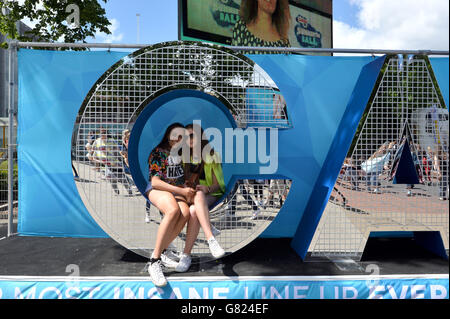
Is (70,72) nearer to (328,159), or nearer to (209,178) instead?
(209,178)

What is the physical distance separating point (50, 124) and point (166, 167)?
192 cm

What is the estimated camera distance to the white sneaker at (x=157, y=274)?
2547 millimetres

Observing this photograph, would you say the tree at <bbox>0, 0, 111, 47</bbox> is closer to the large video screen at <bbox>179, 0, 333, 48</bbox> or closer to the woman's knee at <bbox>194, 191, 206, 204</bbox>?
the large video screen at <bbox>179, 0, 333, 48</bbox>

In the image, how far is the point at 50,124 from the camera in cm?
400

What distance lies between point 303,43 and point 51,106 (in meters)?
7.39

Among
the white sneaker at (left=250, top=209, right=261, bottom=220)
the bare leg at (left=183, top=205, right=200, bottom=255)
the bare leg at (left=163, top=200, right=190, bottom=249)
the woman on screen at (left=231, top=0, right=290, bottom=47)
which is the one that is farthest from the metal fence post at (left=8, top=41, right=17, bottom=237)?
the woman on screen at (left=231, top=0, right=290, bottom=47)

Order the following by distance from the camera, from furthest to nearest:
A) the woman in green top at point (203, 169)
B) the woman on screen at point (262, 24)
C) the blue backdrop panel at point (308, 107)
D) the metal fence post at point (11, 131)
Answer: the woman on screen at point (262, 24)
the blue backdrop panel at point (308, 107)
the metal fence post at point (11, 131)
the woman in green top at point (203, 169)

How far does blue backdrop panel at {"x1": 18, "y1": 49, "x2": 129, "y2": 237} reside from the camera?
3988 mm

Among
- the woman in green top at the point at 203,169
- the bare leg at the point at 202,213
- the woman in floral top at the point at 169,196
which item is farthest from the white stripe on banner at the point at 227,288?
the woman in green top at the point at 203,169

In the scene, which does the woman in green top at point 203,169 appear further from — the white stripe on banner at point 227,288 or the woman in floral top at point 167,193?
the white stripe on banner at point 227,288

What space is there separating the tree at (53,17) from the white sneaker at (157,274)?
216 inches

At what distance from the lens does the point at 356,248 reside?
3131 mm

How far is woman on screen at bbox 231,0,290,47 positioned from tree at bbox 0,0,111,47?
126 inches

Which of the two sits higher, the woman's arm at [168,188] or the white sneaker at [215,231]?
the woman's arm at [168,188]
